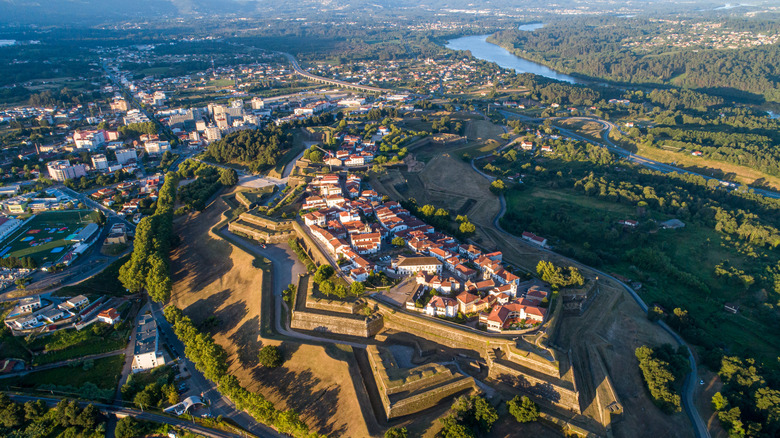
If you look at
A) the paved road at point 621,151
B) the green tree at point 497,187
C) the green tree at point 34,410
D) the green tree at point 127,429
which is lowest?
the paved road at point 621,151

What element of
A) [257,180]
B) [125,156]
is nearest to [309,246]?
[257,180]

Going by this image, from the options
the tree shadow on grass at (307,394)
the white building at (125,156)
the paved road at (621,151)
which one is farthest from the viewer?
the white building at (125,156)

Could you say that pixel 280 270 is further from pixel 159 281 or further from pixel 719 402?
pixel 719 402

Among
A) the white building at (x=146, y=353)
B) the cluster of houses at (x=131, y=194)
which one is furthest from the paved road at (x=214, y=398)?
the cluster of houses at (x=131, y=194)

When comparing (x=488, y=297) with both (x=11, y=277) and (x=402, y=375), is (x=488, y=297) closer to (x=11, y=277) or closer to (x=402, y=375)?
(x=402, y=375)

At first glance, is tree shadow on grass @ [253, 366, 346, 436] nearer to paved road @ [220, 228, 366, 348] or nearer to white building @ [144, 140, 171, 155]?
paved road @ [220, 228, 366, 348]

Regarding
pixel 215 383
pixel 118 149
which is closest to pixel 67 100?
pixel 118 149

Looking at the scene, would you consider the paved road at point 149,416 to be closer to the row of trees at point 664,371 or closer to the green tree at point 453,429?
the green tree at point 453,429
